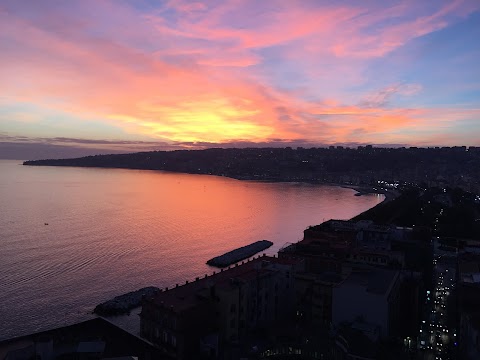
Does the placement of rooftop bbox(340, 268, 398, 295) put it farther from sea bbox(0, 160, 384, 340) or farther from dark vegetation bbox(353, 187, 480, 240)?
dark vegetation bbox(353, 187, 480, 240)

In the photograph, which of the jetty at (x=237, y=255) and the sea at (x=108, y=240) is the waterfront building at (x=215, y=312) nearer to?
the sea at (x=108, y=240)

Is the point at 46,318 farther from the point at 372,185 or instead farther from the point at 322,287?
the point at 372,185

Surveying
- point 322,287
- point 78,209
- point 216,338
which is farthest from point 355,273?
point 78,209

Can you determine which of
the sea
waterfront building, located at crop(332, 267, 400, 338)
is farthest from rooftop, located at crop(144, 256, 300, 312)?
the sea

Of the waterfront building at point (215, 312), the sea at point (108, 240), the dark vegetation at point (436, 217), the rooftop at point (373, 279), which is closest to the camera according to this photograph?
the waterfront building at point (215, 312)

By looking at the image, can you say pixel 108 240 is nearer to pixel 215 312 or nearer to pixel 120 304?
pixel 120 304

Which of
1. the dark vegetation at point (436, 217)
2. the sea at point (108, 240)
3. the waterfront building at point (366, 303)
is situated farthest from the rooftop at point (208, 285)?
the dark vegetation at point (436, 217)

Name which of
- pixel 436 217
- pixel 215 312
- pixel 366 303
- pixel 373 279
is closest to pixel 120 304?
pixel 215 312
